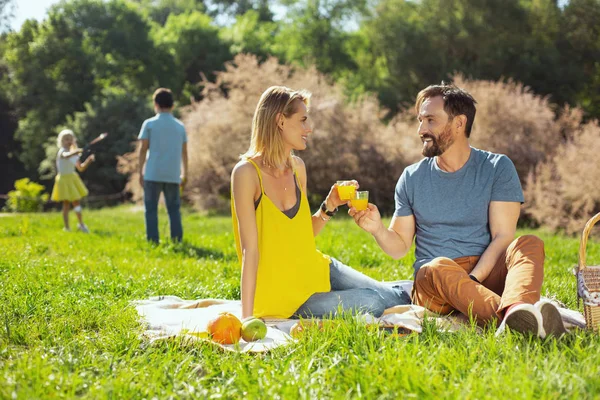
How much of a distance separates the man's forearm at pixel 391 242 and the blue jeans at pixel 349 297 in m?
0.30

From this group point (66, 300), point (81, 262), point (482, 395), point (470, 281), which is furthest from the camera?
point (81, 262)

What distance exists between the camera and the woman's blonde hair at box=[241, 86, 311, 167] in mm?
4434

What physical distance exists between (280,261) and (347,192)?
0.63 m

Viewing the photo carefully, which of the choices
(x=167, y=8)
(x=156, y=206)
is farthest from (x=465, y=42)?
(x=167, y=8)

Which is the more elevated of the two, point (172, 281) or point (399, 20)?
point (399, 20)

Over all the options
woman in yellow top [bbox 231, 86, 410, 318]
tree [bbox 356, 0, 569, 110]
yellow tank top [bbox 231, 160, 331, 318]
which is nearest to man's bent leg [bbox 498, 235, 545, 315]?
woman in yellow top [bbox 231, 86, 410, 318]

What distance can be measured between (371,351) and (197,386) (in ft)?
2.79

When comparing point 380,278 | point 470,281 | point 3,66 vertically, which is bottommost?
point 380,278

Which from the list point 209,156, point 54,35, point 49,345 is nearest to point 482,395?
point 49,345

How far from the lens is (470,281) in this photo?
4.09 metres

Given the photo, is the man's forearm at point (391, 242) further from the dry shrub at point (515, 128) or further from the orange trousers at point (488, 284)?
the dry shrub at point (515, 128)

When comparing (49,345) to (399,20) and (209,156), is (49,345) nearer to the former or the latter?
(209,156)

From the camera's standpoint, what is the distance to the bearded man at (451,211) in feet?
14.3

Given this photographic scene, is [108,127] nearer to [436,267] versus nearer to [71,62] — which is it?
[71,62]
